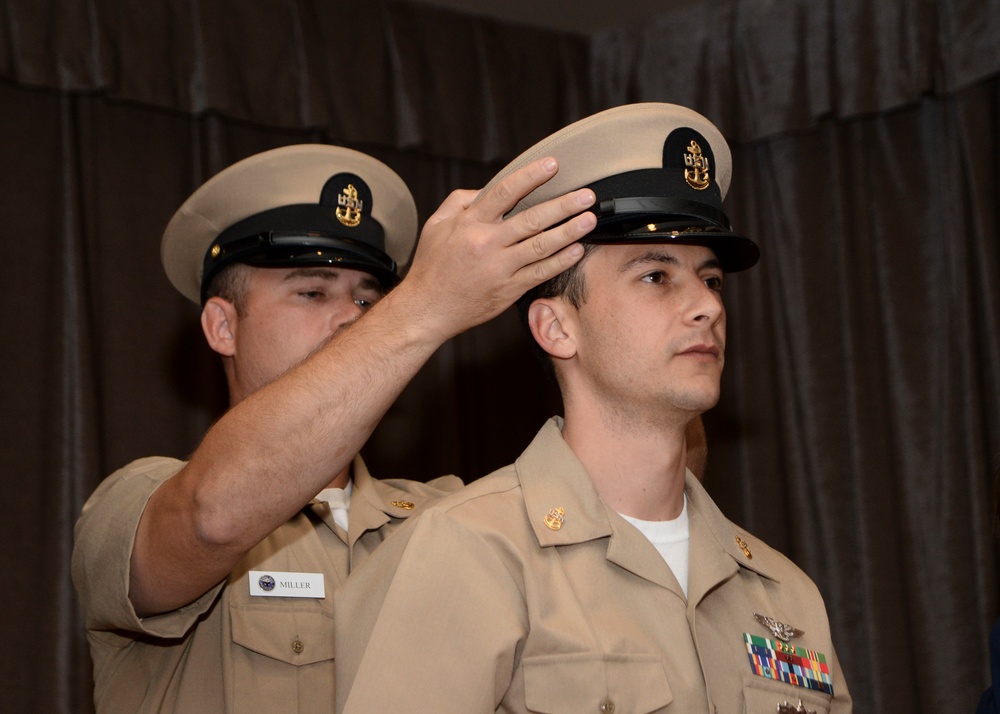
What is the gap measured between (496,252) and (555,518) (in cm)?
43

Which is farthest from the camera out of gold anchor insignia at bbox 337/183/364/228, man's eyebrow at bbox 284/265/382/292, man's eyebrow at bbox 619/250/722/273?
gold anchor insignia at bbox 337/183/364/228

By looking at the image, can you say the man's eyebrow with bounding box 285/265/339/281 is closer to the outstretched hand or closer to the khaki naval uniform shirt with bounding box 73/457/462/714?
the khaki naval uniform shirt with bounding box 73/457/462/714

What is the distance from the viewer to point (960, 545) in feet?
10.3

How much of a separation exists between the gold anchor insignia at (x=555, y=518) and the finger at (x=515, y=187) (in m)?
0.46

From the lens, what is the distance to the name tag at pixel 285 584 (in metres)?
1.96

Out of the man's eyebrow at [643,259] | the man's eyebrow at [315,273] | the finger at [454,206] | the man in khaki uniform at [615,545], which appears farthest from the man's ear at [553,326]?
the man's eyebrow at [315,273]

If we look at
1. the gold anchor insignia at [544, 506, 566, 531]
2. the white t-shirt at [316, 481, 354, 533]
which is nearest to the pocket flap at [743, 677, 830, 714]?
the gold anchor insignia at [544, 506, 566, 531]

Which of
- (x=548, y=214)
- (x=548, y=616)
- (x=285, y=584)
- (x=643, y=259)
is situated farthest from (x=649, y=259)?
(x=285, y=584)

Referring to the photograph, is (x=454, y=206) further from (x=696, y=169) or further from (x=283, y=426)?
(x=696, y=169)

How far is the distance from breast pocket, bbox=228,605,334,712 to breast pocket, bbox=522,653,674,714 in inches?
20.8

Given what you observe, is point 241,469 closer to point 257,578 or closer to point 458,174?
point 257,578

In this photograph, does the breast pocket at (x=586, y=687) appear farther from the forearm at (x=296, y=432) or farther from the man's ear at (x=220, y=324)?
the man's ear at (x=220, y=324)

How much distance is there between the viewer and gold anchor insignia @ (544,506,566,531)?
1.67 m

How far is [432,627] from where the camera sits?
4.92 feet
